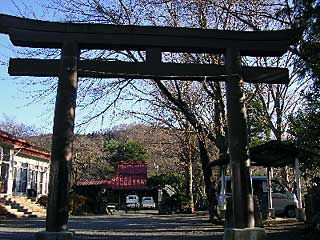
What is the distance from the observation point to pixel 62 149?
28.4 feet

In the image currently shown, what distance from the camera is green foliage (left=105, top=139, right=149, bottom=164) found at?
157ft

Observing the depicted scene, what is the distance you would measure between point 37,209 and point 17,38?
19763 millimetres

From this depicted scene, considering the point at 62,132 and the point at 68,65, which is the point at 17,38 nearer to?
the point at 68,65

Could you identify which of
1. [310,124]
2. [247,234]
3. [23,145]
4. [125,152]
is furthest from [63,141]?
[125,152]

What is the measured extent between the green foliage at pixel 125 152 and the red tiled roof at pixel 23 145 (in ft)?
51.6

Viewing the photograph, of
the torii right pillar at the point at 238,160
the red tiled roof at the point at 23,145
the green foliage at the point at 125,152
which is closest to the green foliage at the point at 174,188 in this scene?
the green foliage at the point at 125,152

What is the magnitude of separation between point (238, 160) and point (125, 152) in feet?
130

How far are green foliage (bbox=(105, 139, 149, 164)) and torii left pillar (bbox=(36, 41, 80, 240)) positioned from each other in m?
38.7

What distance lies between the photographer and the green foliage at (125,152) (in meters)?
47.7

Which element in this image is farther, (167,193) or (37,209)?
(167,193)

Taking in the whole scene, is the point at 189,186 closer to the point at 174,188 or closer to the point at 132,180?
the point at 174,188

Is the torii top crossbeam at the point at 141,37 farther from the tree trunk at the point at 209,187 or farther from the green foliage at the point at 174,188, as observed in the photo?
the green foliage at the point at 174,188

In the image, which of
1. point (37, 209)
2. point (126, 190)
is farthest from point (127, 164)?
point (37, 209)

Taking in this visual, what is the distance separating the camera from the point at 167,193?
33656mm
